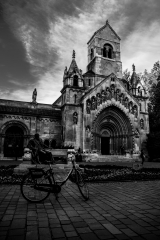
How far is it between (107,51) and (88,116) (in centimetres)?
1443

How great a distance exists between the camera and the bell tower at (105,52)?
3234 centimetres

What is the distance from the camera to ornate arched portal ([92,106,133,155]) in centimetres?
2912

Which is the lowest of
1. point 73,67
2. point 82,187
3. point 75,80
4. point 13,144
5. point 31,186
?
point 82,187

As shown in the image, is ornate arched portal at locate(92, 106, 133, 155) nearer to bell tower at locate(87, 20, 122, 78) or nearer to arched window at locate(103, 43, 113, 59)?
bell tower at locate(87, 20, 122, 78)

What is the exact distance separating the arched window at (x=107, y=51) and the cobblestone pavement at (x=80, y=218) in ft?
105

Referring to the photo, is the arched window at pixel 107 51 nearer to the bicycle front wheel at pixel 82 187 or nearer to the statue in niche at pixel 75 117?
the statue in niche at pixel 75 117

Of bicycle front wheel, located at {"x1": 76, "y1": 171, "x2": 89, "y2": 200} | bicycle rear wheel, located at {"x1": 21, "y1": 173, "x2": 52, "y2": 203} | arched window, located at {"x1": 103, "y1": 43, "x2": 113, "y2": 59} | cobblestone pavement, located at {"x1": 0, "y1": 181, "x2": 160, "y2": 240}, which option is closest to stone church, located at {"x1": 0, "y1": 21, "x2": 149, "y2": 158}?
arched window, located at {"x1": 103, "y1": 43, "x2": 113, "y2": 59}

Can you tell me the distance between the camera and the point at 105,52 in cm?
3397

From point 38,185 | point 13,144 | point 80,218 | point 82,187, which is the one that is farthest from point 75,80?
point 80,218

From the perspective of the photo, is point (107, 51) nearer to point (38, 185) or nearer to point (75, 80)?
point (75, 80)

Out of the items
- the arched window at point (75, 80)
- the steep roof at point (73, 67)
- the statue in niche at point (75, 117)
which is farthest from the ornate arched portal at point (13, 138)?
the steep roof at point (73, 67)

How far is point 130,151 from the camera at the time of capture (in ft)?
92.9

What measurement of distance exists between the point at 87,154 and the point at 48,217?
2139 centimetres

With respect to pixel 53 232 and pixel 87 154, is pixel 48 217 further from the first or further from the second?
pixel 87 154
